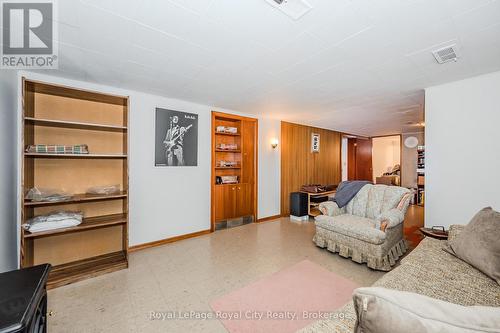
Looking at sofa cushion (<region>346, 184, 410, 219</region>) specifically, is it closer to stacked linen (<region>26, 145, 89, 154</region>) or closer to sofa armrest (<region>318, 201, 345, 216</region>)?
sofa armrest (<region>318, 201, 345, 216</region>)

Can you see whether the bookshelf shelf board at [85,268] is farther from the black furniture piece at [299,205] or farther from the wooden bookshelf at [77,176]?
the black furniture piece at [299,205]

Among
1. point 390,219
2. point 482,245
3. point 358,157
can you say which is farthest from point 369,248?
point 358,157

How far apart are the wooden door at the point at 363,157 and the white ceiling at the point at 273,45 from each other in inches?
193

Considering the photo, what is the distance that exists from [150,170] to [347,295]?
3.17 metres

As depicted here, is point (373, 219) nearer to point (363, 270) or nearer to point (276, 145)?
point (363, 270)

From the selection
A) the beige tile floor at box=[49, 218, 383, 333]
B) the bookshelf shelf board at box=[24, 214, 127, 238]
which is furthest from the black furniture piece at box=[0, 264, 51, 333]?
the bookshelf shelf board at box=[24, 214, 127, 238]

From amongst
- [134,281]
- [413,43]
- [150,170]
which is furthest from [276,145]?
[134,281]

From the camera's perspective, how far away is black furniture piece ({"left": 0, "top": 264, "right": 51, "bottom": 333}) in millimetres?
850

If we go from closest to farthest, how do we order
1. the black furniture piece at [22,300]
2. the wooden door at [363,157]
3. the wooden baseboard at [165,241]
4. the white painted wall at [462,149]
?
the black furniture piece at [22,300]
the white painted wall at [462,149]
the wooden baseboard at [165,241]
the wooden door at [363,157]

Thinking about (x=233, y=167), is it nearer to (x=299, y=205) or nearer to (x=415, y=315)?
(x=299, y=205)

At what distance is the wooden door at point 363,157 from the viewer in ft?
26.0

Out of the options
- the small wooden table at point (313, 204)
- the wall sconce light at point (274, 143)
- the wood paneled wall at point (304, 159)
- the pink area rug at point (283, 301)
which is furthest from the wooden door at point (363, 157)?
the pink area rug at point (283, 301)

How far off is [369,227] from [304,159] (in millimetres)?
3177

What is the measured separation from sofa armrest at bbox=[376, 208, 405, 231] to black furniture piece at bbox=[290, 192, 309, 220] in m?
2.20
